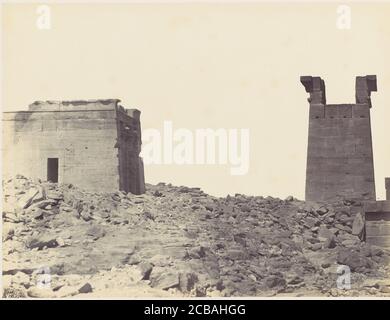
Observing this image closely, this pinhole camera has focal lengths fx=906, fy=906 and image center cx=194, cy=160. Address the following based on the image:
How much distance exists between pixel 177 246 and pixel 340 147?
23.4 feet

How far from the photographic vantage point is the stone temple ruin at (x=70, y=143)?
28.2m

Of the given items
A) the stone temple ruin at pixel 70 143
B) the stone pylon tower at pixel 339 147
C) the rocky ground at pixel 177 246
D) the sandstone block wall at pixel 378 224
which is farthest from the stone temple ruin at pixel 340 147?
the stone temple ruin at pixel 70 143

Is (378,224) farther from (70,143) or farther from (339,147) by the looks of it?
(70,143)

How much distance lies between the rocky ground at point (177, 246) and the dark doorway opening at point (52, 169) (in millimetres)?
1214

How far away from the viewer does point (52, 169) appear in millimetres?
28844

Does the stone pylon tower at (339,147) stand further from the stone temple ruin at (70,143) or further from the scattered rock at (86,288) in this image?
the scattered rock at (86,288)

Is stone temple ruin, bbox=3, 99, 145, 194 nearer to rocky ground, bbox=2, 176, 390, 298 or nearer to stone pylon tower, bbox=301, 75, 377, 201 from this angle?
rocky ground, bbox=2, 176, 390, 298

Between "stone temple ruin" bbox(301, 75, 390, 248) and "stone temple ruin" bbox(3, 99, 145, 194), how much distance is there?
6.03 m

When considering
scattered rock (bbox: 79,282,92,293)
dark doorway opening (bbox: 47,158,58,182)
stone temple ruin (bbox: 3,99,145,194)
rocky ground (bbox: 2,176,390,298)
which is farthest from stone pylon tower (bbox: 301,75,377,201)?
scattered rock (bbox: 79,282,92,293)

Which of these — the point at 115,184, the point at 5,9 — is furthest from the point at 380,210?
the point at 5,9

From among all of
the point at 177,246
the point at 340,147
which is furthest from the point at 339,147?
the point at 177,246
